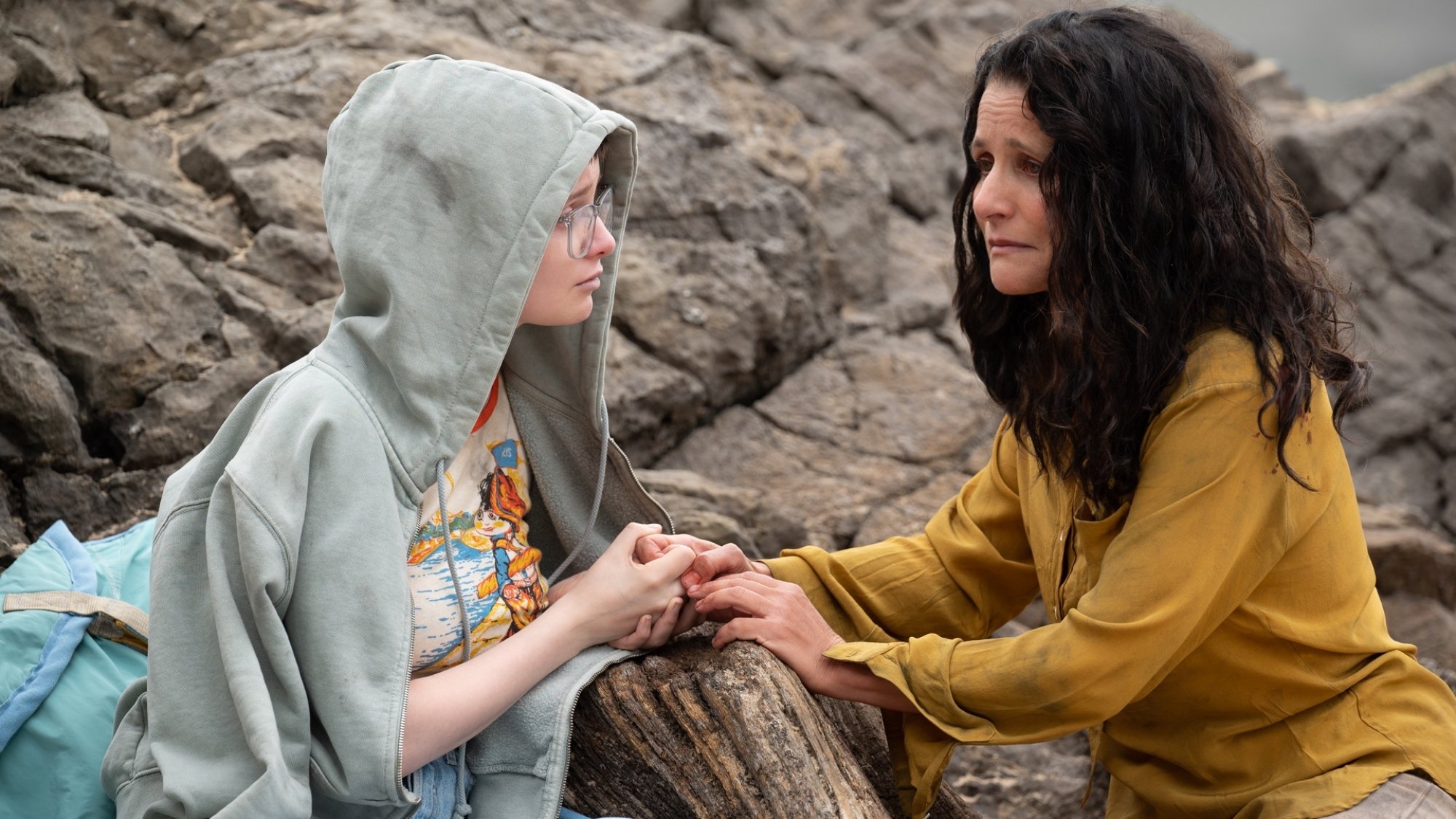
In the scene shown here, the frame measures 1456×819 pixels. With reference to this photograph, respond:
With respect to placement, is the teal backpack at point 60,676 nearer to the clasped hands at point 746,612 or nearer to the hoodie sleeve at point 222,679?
the hoodie sleeve at point 222,679

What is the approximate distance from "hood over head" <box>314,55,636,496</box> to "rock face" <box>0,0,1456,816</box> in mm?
599

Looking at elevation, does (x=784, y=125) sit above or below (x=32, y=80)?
below

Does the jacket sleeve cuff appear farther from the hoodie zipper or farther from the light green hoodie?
the hoodie zipper

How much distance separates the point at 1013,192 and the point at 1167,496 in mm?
585

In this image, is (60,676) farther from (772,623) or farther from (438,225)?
(772,623)

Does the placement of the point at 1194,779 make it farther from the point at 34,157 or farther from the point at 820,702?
the point at 34,157

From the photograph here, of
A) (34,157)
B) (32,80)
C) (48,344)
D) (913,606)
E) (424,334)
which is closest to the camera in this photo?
(424,334)

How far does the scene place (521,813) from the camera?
203cm

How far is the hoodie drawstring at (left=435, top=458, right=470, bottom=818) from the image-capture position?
2018 millimetres

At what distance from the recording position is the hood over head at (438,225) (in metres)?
1.96

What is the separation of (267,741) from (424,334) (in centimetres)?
63

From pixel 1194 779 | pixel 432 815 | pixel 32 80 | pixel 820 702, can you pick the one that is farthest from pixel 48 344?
pixel 1194 779

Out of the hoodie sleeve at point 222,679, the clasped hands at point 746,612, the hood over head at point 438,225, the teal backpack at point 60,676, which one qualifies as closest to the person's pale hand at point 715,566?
the clasped hands at point 746,612

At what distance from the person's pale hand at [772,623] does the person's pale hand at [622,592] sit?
0.08 meters
